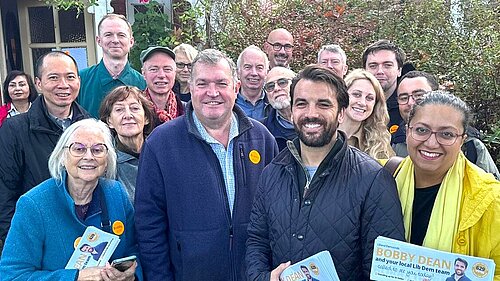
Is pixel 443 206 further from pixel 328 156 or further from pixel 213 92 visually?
pixel 213 92

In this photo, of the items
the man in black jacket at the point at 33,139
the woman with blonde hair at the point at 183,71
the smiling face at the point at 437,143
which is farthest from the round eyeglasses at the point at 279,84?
the smiling face at the point at 437,143

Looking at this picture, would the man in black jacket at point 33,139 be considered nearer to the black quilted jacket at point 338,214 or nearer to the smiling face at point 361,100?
the black quilted jacket at point 338,214

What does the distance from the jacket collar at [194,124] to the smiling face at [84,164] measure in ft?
1.88

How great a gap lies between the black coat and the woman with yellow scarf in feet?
8.49

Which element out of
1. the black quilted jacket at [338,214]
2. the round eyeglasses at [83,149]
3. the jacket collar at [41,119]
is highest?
the jacket collar at [41,119]

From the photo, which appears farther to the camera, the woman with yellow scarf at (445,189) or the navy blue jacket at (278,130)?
the navy blue jacket at (278,130)

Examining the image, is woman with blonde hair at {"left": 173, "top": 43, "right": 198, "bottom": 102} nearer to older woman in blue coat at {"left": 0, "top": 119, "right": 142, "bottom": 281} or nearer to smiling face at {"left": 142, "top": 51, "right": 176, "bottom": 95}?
smiling face at {"left": 142, "top": 51, "right": 176, "bottom": 95}

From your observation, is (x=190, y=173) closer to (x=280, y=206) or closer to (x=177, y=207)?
(x=177, y=207)

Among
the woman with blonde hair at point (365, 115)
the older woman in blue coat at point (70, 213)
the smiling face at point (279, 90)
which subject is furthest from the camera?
the smiling face at point (279, 90)

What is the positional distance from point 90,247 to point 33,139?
1295mm

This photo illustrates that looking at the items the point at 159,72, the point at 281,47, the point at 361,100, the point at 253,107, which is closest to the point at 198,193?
the point at 361,100

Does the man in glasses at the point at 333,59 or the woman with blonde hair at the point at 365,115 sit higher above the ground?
the man in glasses at the point at 333,59

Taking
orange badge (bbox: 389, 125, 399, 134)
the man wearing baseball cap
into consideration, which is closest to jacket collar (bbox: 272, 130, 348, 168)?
orange badge (bbox: 389, 125, 399, 134)

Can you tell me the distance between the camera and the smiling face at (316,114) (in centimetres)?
273
